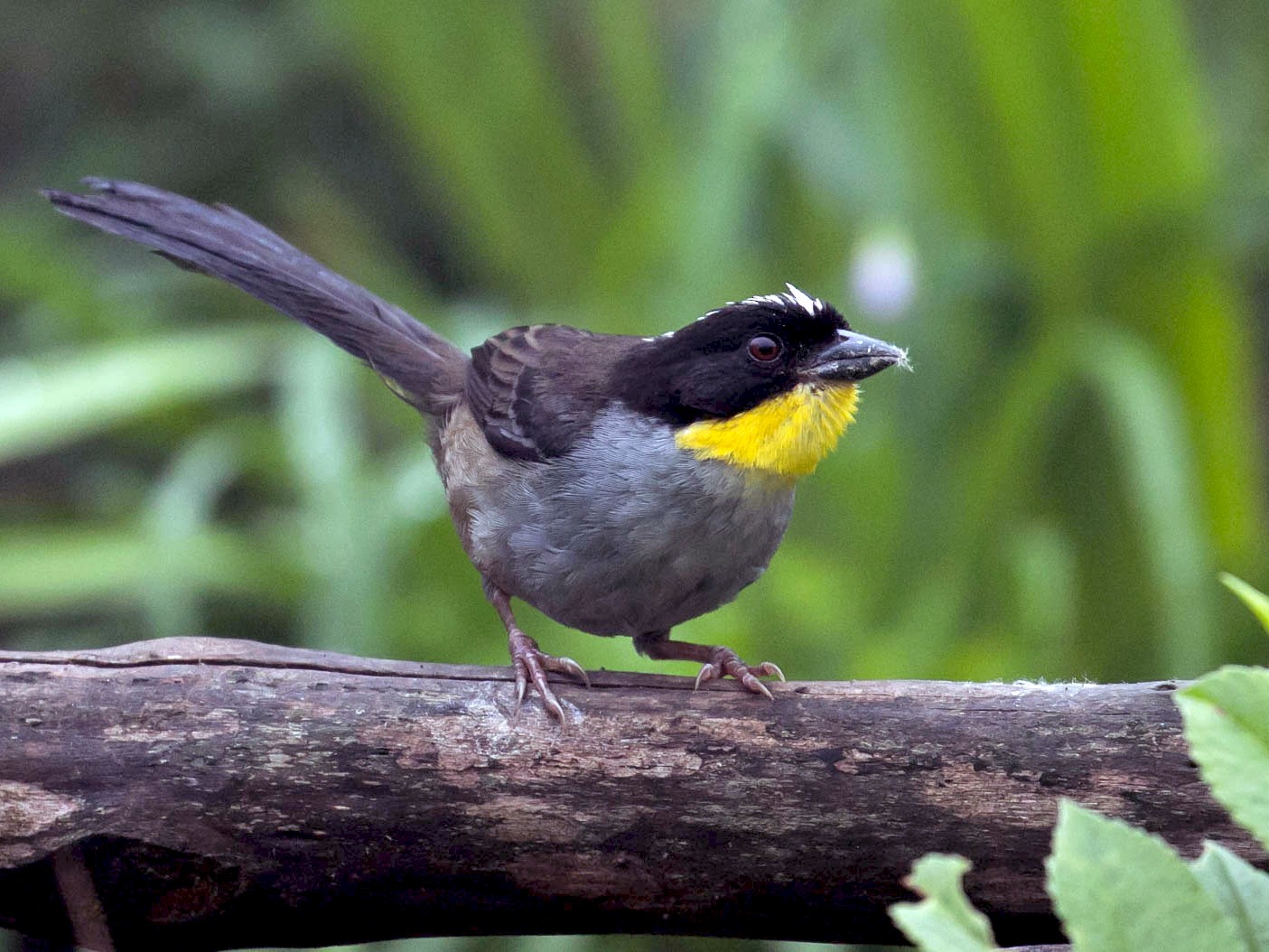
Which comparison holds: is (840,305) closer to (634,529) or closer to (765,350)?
(765,350)

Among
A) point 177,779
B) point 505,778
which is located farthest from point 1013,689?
point 177,779

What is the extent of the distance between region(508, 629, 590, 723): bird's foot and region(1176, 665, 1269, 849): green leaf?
137cm

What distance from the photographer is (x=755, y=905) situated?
2.27 meters

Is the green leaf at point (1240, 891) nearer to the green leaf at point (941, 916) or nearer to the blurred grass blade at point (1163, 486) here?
the green leaf at point (941, 916)

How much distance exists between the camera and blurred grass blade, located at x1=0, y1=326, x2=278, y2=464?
4859mm

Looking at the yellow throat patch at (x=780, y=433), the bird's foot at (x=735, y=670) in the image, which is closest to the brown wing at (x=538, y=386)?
the yellow throat patch at (x=780, y=433)

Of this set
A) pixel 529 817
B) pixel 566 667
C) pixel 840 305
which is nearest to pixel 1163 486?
pixel 840 305

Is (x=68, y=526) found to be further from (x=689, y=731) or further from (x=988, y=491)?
(x=689, y=731)

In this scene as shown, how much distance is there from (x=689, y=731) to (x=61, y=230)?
6.16m

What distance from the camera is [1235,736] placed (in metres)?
1.26


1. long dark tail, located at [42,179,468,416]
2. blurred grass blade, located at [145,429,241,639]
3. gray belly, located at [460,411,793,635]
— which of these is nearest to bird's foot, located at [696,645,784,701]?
gray belly, located at [460,411,793,635]

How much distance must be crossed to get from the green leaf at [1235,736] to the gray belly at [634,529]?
1.77 m

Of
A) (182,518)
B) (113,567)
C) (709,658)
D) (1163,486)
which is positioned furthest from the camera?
(113,567)

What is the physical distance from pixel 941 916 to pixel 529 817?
1269mm
